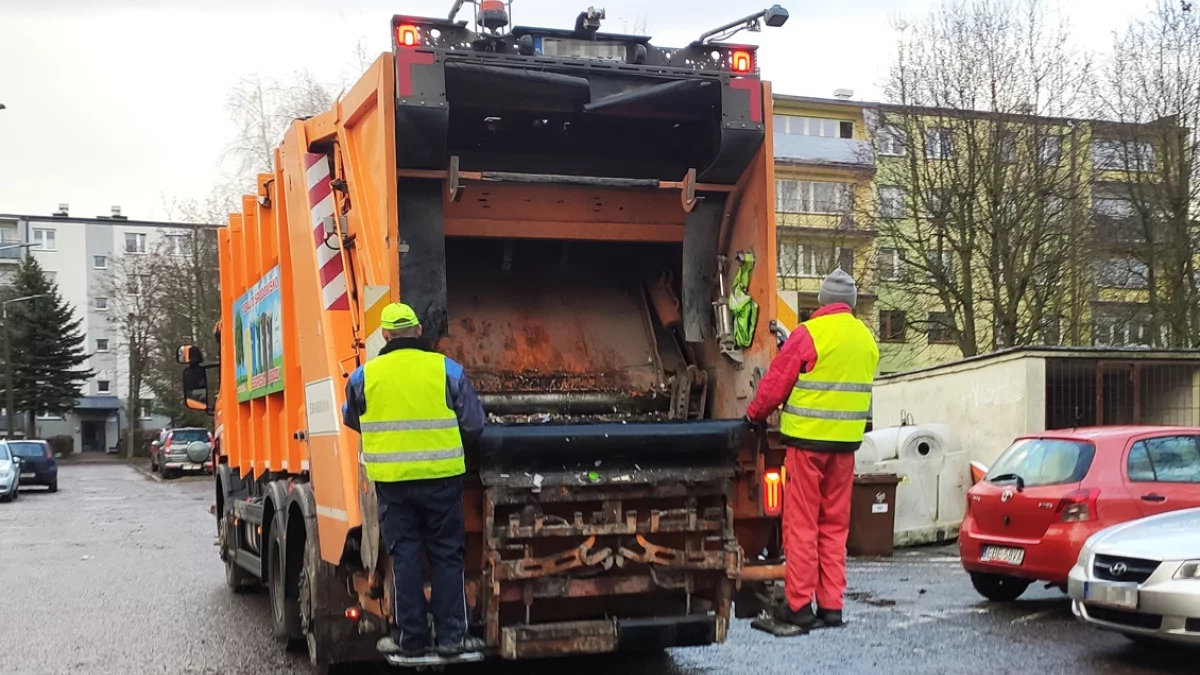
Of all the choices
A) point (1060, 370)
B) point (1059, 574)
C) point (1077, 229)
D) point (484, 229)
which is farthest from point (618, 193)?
point (1077, 229)

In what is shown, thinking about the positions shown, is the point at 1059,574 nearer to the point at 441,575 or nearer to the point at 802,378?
the point at 802,378

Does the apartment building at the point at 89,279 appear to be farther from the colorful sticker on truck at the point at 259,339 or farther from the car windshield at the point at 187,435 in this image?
the colorful sticker on truck at the point at 259,339

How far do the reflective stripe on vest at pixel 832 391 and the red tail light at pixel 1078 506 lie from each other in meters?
3.43

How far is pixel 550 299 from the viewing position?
6.64 meters

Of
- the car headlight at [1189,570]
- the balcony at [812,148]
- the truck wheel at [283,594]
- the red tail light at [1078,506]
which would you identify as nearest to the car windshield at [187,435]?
the balcony at [812,148]

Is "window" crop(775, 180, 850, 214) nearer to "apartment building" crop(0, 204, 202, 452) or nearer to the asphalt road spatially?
the asphalt road

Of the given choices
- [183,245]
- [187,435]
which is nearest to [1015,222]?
[187,435]

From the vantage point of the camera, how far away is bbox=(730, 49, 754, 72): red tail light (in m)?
5.71

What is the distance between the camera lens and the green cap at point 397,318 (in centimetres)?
490

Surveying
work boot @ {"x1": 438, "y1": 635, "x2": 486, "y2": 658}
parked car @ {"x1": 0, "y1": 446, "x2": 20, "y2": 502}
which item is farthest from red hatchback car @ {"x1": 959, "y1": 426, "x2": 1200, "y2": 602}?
parked car @ {"x1": 0, "y1": 446, "x2": 20, "y2": 502}

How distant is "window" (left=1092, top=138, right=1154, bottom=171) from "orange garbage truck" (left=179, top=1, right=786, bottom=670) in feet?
60.2

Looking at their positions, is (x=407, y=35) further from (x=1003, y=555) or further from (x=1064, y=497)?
(x=1003, y=555)

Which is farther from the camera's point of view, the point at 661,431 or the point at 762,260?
the point at 762,260

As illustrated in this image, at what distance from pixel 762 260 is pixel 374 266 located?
6.11ft
